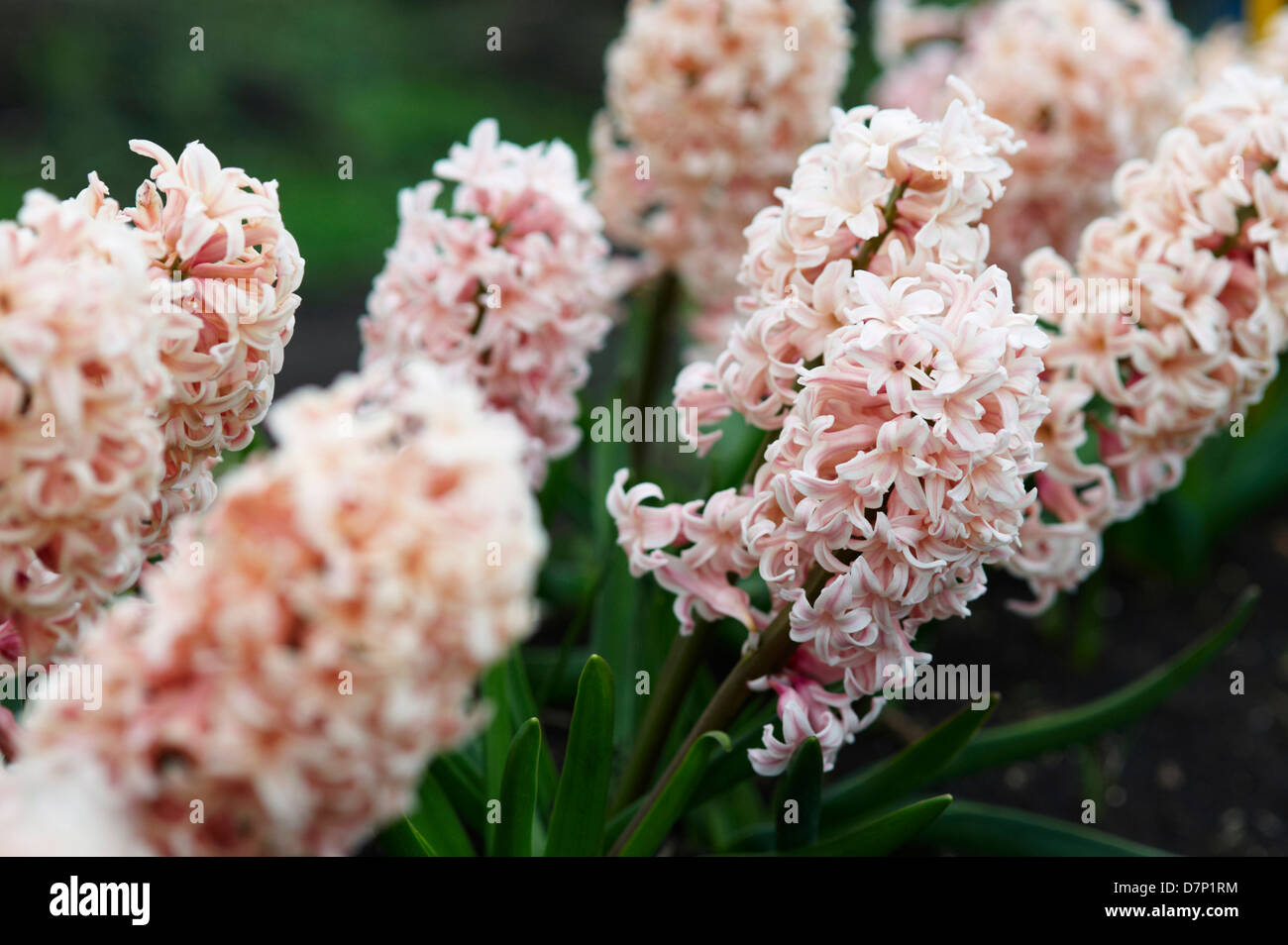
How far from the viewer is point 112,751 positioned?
2.80 ft

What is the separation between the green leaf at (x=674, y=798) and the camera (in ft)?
4.53

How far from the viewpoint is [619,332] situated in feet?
14.7

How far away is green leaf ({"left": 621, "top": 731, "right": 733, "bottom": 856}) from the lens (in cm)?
138

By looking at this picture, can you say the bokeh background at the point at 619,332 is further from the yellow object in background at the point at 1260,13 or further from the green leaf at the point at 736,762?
the yellow object in background at the point at 1260,13

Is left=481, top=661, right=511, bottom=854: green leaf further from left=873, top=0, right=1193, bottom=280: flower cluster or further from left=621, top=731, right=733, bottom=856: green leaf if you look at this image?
left=873, top=0, right=1193, bottom=280: flower cluster

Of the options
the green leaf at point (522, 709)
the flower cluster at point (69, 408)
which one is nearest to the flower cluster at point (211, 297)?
the flower cluster at point (69, 408)

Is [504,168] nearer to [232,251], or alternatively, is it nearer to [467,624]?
[232,251]

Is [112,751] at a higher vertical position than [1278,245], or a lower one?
lower

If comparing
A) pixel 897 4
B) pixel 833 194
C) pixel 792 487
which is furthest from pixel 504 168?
pixel 897 4

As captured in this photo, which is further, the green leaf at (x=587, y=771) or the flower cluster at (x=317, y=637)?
the green leaf at (x=587, y=771)

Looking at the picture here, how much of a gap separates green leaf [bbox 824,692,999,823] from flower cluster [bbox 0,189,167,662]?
3.38 ft

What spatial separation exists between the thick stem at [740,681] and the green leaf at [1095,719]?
546 millimetres
